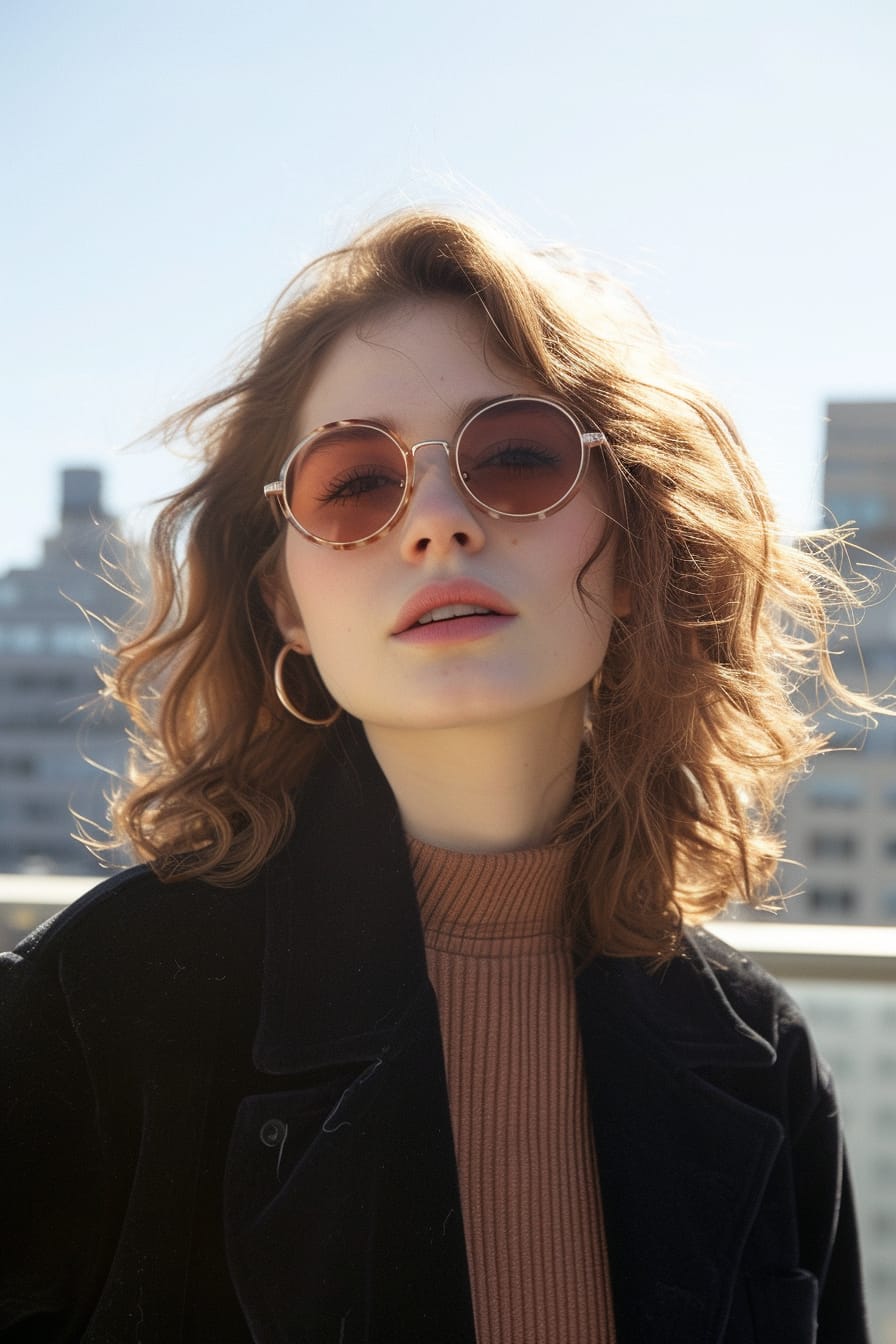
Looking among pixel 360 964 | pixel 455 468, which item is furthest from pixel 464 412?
pixel 360 964

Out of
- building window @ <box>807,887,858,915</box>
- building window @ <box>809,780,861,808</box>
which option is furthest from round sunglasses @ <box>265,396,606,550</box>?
building window @ <box>807,887,858,915</box>

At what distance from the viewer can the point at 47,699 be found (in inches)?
1794

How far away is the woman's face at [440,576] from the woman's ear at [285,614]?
0.46 feet

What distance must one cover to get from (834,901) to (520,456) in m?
60.0

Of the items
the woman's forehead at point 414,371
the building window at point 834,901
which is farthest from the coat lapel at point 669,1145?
the building window at point 834,901

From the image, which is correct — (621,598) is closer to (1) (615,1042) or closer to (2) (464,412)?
(2) (464,412)

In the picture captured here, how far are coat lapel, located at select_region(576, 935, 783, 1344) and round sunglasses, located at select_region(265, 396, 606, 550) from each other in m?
0.61

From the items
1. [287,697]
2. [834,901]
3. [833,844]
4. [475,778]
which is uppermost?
[833,844]

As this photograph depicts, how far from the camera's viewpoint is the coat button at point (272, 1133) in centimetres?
128

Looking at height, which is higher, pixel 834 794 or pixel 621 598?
pixel 834 794

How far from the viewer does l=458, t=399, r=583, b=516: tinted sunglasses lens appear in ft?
4.51

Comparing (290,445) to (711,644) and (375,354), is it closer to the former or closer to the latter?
(375,354)

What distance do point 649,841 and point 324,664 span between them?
0.53 m

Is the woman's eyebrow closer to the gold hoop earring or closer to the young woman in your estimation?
the young woman
